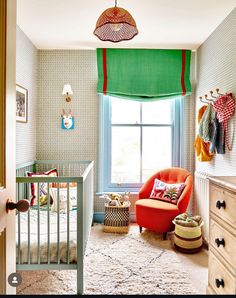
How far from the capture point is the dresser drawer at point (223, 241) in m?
1.40

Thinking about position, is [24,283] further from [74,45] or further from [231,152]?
[74,45]

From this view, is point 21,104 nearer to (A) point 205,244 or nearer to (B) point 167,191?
(B) point 167,191

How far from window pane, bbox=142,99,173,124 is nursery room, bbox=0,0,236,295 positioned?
0.02 metres

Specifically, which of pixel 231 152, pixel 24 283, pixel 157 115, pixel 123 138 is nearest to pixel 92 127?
pixel 123 138

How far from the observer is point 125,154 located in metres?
3.80

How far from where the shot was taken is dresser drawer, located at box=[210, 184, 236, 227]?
4.58ft

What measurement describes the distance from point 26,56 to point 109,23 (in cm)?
165

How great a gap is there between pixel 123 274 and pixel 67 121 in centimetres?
221

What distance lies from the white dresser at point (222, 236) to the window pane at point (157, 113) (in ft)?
7.18

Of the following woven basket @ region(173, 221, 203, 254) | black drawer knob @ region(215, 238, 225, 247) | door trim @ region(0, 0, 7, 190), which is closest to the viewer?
door trim @ region(0, 0, 7, 190)

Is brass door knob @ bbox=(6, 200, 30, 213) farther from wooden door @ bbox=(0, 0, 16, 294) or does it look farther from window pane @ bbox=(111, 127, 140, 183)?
window pane @ bbox=(111, 127, 140, 183)

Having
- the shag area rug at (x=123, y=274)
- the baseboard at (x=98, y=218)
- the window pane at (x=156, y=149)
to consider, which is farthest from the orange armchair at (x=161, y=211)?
the baseboard at (x=98, y=218)

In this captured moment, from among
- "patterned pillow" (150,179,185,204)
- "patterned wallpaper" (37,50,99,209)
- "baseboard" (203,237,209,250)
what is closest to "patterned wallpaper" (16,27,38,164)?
"patterned wallpaper" (37,50,99,209)

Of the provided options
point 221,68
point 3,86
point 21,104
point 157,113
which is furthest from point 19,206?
point 157,113
